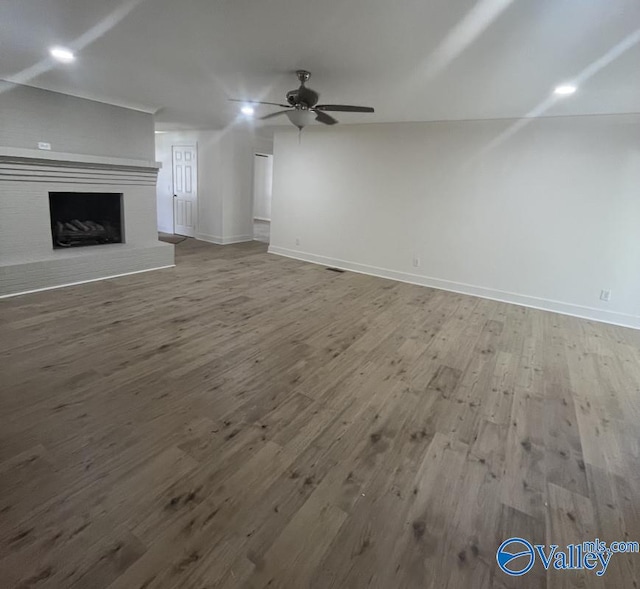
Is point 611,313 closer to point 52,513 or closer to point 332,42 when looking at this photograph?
point 332,42

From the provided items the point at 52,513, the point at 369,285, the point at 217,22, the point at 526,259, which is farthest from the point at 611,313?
the point at 52,513

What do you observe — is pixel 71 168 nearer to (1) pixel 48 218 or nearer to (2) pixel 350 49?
(1) pixel 48 218

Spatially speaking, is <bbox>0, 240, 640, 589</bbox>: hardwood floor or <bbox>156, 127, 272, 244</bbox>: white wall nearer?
<bbox>0, 240, 640, 589</bbox>: hardwood floor

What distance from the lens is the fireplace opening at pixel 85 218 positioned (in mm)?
5094

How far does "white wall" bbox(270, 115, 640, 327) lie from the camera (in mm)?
4359

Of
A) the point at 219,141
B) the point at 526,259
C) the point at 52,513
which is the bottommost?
the point at 52,513

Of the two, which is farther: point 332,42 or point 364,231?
point 364,231

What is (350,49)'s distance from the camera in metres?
2.77

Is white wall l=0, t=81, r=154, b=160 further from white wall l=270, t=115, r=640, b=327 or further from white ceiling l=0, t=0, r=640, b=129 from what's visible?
white wall l=270, t=115, r=640, b=327

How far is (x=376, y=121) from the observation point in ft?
18.1

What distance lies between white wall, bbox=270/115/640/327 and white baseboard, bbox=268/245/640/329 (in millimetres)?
16

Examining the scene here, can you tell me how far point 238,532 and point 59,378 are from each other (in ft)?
6.05

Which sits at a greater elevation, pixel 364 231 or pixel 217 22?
pixel 217 22

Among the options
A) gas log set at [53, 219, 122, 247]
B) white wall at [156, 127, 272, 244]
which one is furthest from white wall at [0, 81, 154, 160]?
white wall at [156, 127, 272, 244]
